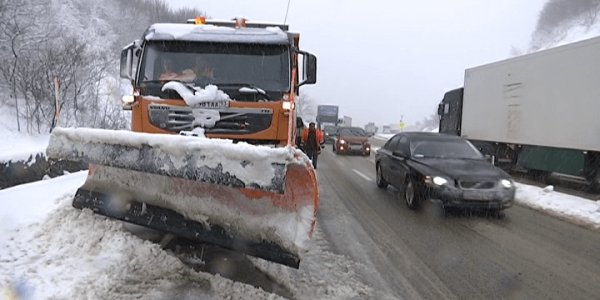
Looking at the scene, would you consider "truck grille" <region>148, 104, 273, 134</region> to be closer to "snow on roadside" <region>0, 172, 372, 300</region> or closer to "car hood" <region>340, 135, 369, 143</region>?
"snow on roadside" <region>0, 172, 372, 300</region>

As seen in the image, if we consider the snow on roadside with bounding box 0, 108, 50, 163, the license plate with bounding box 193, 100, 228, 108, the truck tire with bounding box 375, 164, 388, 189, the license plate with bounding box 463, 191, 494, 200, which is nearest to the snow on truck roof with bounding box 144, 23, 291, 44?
the license plate with bounding box 193, 100, 228, 108

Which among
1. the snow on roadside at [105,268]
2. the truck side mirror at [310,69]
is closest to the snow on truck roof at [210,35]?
the truck side mirror at [310,69]

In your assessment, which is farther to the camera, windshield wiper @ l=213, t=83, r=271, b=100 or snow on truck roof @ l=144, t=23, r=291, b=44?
snow on truck roof @ l=144, t=23, r=291, b=44

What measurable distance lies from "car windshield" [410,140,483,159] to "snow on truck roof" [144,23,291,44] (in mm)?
4372

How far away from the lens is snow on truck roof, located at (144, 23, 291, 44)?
19.0 feet

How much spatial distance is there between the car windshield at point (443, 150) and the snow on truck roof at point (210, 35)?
172 inches

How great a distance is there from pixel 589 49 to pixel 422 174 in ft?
21.8

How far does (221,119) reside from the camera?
17.0 feet

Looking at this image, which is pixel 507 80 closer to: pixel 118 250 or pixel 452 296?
pixel 452 296

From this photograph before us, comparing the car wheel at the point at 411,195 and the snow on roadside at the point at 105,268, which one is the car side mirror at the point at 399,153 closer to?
the car wheel at the point at 411,195

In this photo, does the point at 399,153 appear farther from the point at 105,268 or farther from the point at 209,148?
the point at 105,268

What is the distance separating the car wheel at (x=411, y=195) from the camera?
311 inches

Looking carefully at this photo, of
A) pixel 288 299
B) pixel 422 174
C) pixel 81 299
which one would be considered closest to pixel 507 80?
pixel 422 174

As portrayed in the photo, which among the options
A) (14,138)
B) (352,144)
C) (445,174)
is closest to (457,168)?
(445,174)
